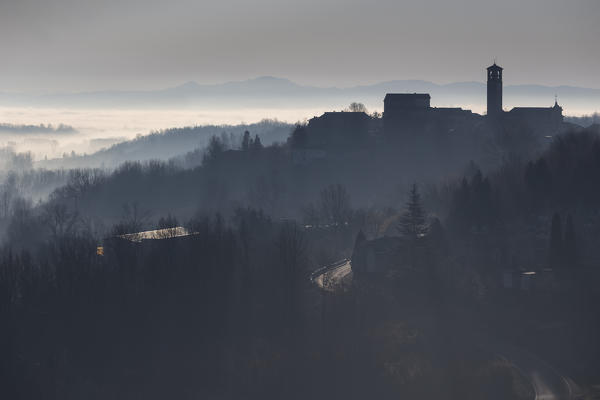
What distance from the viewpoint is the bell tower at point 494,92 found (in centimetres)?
9044

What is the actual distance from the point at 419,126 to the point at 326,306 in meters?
44.6

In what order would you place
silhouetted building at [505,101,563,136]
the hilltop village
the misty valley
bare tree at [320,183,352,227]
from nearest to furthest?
the misty valley, bare tree at [320,183,352,227], the hilltop village, silhouetted building at [505,101,563,136]

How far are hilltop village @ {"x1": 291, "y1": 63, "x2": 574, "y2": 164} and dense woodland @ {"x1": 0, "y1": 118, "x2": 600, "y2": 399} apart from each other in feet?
64.0

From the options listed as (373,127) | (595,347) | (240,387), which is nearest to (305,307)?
(240,387)

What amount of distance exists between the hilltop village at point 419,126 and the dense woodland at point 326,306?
64.0 feet

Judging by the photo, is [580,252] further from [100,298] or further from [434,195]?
[100,298]

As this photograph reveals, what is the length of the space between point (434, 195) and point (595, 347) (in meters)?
25.2

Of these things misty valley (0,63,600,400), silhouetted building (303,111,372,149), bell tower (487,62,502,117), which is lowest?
misty valley (0,63,600,400)

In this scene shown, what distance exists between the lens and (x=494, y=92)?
91.7m

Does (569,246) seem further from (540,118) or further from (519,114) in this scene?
(540,118)

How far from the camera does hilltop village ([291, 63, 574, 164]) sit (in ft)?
297

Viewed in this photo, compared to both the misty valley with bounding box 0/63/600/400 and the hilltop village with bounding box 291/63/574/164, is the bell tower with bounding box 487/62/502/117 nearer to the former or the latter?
the hilltop village with bounding box 291/63/574/164

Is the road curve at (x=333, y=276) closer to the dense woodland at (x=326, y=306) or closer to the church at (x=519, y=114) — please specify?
the dense woodland at (x=326, y=306)

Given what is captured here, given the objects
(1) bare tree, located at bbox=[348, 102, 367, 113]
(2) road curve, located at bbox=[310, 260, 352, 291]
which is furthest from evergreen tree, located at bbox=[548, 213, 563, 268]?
(1) bare tree, located at bbox=[348, 102, 367, 113]
